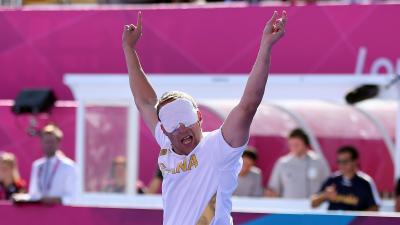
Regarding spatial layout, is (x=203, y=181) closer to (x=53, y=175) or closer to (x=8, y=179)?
(x=53, y=175)

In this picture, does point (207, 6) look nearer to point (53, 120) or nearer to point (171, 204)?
point (53, 120)

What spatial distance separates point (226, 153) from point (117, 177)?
287 inches

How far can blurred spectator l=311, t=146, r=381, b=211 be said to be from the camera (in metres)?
9.59

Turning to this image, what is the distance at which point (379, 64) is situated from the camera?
12078 millimetres

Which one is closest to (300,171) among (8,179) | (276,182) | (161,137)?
(276,182)

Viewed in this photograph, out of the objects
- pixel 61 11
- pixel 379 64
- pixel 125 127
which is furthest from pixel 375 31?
pixel 61 11

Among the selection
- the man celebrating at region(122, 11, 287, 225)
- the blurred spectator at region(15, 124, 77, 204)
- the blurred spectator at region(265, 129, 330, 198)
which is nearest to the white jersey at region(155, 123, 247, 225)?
the man celebrating at region(122, 11, 287, 225)

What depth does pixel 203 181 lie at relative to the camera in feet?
16.7

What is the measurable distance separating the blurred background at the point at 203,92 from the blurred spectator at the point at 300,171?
1 cm

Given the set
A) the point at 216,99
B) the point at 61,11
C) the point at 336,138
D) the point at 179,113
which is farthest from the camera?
the point at 61,11

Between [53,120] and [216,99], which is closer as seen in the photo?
[216,99]

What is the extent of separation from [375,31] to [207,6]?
202 cm

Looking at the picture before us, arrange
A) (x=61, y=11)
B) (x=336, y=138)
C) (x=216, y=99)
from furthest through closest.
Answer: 1. (x=61, y=11)
2. (x=336, y=138)
3. (x=216, y=99)

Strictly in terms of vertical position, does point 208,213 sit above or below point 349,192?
above
